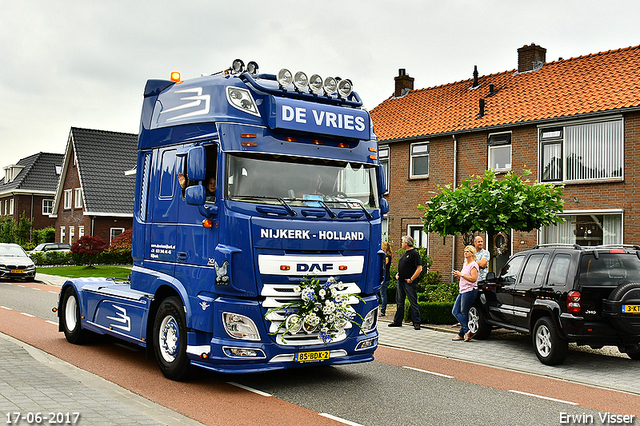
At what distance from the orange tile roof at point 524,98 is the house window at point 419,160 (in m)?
0.53

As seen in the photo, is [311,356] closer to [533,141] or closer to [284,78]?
[284,78]

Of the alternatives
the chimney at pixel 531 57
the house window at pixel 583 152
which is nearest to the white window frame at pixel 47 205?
the chimney at pixel 531 57

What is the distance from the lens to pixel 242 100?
7.81 m

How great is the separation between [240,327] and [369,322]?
6.04 feet

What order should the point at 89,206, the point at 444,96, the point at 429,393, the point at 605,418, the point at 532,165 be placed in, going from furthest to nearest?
the point at 89,206 < the point at 444,96 < the point at 532,165 < the point at 429,393 < the point at 605,418

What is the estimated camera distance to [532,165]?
2136 centimetres

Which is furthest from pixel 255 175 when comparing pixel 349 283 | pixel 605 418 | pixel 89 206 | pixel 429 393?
pixel 89 206

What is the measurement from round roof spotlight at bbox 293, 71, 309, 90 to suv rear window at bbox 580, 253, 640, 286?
5.06 meters

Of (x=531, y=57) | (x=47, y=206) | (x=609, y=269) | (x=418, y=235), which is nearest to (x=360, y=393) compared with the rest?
(x=609, y=269)

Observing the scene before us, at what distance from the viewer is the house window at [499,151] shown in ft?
73.4

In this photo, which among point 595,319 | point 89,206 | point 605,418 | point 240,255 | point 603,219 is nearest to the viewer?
point 605,418

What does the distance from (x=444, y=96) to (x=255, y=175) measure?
21.4 m

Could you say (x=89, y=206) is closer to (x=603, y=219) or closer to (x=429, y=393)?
(x=603, y=219)

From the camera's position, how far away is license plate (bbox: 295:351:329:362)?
7625 millimetres
